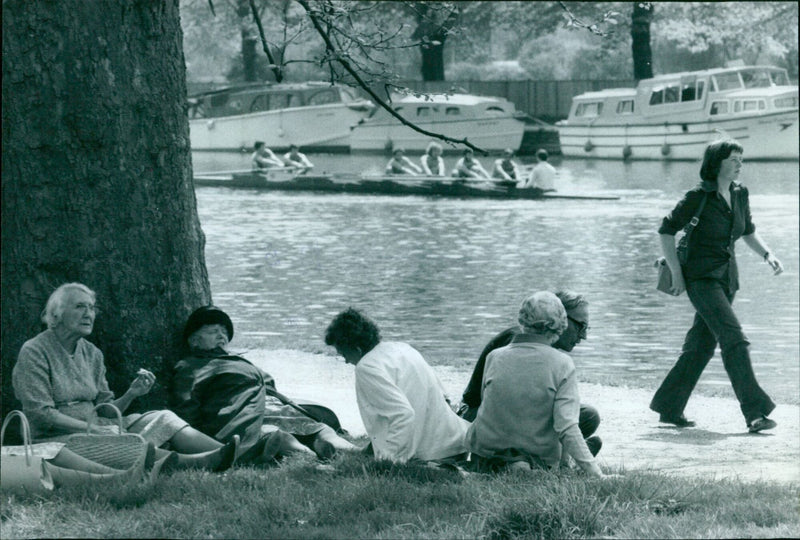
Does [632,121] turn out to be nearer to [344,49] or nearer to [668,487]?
[344,49]

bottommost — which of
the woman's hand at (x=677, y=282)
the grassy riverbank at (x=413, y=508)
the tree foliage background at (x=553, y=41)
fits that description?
the grassy riverbank at (x=413, y=508)

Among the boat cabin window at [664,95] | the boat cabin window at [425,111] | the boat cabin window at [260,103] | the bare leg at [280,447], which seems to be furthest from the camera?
the boat cabin window at [260,103]

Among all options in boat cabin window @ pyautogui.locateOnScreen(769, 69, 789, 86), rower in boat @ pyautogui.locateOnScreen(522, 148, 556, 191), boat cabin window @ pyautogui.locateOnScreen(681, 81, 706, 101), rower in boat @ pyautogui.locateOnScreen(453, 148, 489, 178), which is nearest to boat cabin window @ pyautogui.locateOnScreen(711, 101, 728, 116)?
boat cabin window @ pyautogui.locateOnScreen(681, 81, 706, 101)

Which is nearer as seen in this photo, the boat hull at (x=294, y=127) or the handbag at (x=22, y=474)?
the handbag at (x=22, y=474)

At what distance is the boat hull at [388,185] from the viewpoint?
32656 millimetres

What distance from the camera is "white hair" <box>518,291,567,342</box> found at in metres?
7.01

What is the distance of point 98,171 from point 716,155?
3.70 m

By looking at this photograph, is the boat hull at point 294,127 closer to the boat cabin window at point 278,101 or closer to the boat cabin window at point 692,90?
the boat cabin window at point 278,101

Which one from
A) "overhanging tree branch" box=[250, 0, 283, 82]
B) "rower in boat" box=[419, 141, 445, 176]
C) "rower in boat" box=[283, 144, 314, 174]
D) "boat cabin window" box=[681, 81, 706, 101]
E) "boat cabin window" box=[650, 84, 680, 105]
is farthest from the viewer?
"boat cabin window" box=[650, 84, 680, 105]

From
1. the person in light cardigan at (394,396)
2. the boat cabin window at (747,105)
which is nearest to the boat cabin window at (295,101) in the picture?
the boat cabin window at (747,105)

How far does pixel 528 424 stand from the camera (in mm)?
7090

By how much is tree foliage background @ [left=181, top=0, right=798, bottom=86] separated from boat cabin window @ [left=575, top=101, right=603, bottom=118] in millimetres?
1863

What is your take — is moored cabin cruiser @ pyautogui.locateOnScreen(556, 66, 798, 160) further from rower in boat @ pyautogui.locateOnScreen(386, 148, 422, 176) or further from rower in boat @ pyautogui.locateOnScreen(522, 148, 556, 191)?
rower in boat @ pyautogui.locateOnScreen(522, 148, 556, 191)

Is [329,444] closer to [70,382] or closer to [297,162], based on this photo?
[70,382]
